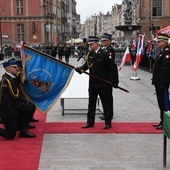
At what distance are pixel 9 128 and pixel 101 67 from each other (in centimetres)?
223

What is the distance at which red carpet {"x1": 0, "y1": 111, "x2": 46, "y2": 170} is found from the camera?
5527 mm

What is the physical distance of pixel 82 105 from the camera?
428 inches

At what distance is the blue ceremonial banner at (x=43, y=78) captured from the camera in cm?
748

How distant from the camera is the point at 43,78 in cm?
752

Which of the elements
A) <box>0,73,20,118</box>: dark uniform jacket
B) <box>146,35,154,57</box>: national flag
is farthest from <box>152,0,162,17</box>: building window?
<box>0,73,20,118</box>: dark uniform jacket

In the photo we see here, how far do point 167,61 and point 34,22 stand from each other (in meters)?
55.1

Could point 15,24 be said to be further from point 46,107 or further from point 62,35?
point 46,107

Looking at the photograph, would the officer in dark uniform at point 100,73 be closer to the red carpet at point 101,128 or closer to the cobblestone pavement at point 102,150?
the red carpet at point 101,128

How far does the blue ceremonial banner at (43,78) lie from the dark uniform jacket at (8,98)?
27.6 inches

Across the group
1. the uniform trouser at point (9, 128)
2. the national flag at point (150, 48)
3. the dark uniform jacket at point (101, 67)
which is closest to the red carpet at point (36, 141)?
the uniform trouser at point (9, 128)

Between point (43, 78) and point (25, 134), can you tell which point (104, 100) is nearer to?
point (43, 78)

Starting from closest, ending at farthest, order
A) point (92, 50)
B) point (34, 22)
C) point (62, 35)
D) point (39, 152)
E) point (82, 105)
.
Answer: point (39, 152) → point (92, 50) → point (82, 105) → point (34, 22) → point (62, 35)

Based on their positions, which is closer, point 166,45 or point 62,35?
point 166,45

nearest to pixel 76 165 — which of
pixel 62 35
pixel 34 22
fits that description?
pixel 34 22
